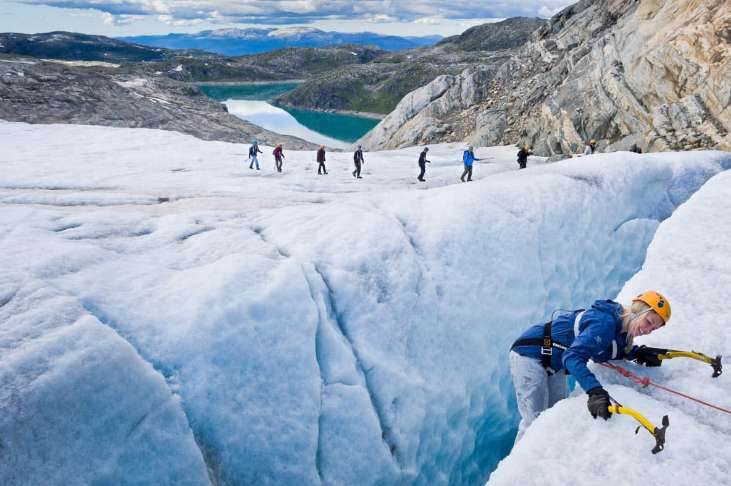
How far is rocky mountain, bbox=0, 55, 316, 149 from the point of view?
41656 mm

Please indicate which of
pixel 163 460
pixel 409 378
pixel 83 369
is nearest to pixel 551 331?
pixel 409 378

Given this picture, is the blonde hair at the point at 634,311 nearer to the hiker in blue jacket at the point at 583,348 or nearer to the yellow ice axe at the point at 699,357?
the hiker in blue jacket at the point at 583,348

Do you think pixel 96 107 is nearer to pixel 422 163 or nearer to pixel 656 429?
pixel 422 163

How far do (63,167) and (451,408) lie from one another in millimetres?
23644

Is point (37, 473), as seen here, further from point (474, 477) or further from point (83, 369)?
point (474, 477)

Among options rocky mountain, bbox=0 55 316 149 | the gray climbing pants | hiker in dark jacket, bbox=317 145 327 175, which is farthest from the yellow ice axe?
rocky mountain, bbox=0 55 316 149

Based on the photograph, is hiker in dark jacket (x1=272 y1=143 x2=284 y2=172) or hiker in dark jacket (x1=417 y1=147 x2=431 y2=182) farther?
hiker in dark jacket (x1=272 y1=143 x2=284 y2=172)

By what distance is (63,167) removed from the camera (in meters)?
23.1

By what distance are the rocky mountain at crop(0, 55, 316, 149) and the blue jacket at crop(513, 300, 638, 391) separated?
42541mm

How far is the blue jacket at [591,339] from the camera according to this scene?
498cm

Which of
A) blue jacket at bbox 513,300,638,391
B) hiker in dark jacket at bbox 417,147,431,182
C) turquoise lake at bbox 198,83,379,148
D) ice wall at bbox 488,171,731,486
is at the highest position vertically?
blue jacket at bbox 513,300,638,391

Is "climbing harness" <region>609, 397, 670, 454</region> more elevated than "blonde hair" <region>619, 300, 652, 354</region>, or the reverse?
"blonde hair" <region>619, 300, 652, 354</region>

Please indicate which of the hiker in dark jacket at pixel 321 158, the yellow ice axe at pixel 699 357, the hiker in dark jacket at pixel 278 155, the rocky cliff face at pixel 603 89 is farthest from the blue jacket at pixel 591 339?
the rocky cliff face at pixel 603 89

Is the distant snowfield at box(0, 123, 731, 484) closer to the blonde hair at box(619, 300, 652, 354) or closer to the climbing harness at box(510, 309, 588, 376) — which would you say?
the climbing harness at box(510, 309, 588, 376)
